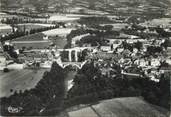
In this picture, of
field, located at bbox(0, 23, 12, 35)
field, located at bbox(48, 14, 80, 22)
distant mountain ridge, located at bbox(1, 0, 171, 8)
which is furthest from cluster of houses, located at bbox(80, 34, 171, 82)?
field, located at bbox(0, 23, 12, 35)

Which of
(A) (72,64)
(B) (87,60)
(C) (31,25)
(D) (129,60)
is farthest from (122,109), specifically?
(C) (31,25)

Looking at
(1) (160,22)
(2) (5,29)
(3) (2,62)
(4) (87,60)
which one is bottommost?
(4) (87,60)

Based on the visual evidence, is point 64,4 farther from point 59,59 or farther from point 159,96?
point 159,96

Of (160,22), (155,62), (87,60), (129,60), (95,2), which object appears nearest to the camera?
(87,60)

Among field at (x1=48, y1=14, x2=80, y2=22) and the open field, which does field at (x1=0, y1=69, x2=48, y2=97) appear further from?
field at (x1=48, y1=14, x2=80, y2=22)

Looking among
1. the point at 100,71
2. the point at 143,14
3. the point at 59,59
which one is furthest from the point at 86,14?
the point at 100,71

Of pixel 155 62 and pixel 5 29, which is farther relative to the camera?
pixel 5 29

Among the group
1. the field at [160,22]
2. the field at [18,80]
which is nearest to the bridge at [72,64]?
the field at [18,80]

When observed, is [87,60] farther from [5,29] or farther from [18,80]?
[5,29]
